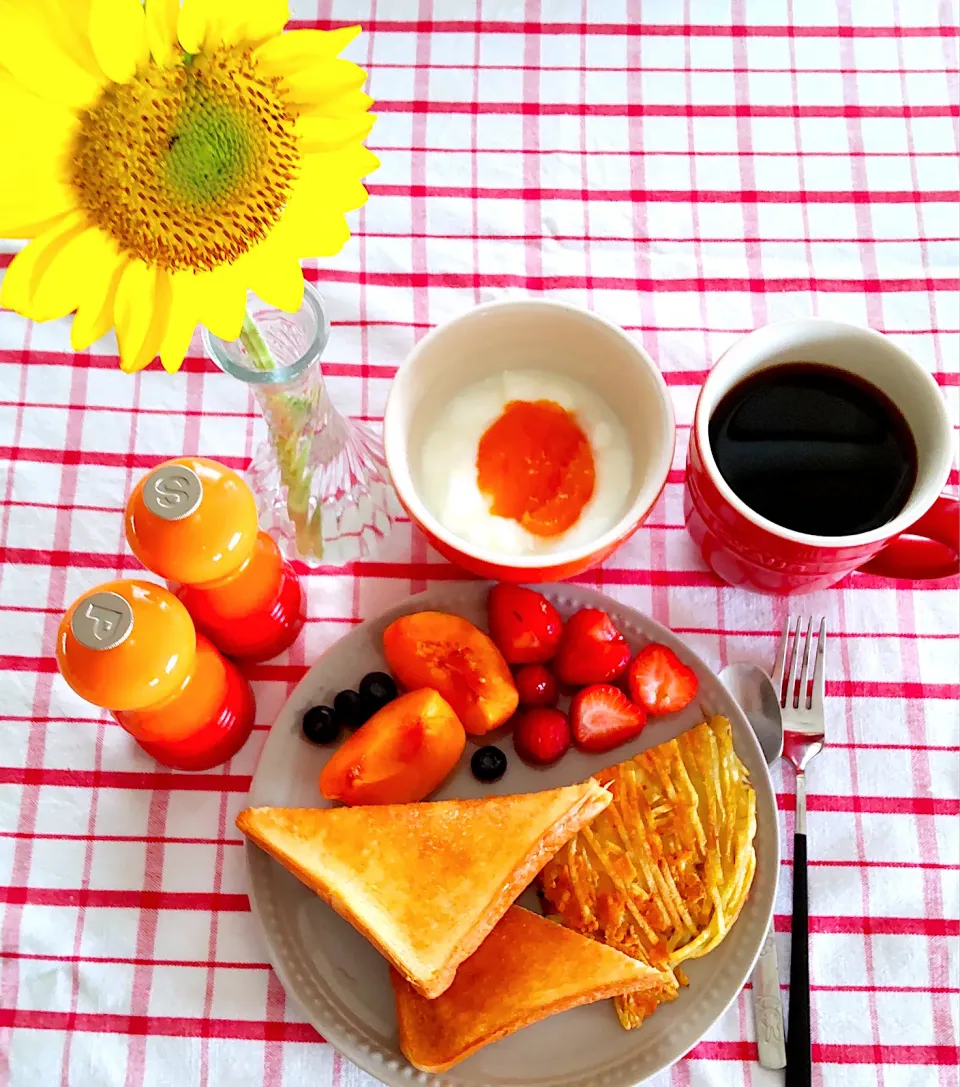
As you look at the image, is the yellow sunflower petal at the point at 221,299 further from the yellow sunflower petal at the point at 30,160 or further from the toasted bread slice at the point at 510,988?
the toasted bread slice at the point at 510,988

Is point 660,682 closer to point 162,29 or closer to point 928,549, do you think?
point 928,549

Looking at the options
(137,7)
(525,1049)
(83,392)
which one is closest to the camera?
(137,7)

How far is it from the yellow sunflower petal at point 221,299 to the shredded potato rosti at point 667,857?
22.6 inches

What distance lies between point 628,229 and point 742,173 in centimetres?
15

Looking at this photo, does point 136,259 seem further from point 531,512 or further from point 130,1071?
point 130,1071

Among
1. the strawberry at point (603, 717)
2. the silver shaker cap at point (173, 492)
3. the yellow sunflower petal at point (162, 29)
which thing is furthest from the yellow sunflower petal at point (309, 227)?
the strawberry at point (603, 717)

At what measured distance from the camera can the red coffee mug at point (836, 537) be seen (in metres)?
0.89

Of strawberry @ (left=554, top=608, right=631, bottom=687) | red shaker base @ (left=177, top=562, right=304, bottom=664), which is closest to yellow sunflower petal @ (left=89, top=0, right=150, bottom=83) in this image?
red shaker base @ (left=177, top=562, right=304, bottom=664)

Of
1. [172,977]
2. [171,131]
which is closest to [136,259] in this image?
[171,131]

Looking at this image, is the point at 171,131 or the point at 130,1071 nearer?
the point at 171,131

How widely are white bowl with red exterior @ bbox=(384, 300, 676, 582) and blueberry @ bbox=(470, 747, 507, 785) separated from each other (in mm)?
178

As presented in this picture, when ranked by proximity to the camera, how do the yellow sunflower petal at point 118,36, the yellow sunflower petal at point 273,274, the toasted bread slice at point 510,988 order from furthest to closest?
the toasted bread slice at point 510,988 < the yellow sunflower petal at point 273,274 < the yellow sunflower petal at point 118,36

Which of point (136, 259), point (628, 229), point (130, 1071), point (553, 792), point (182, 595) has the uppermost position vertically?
point (628, 229)

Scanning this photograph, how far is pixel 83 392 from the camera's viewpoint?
115 cm
